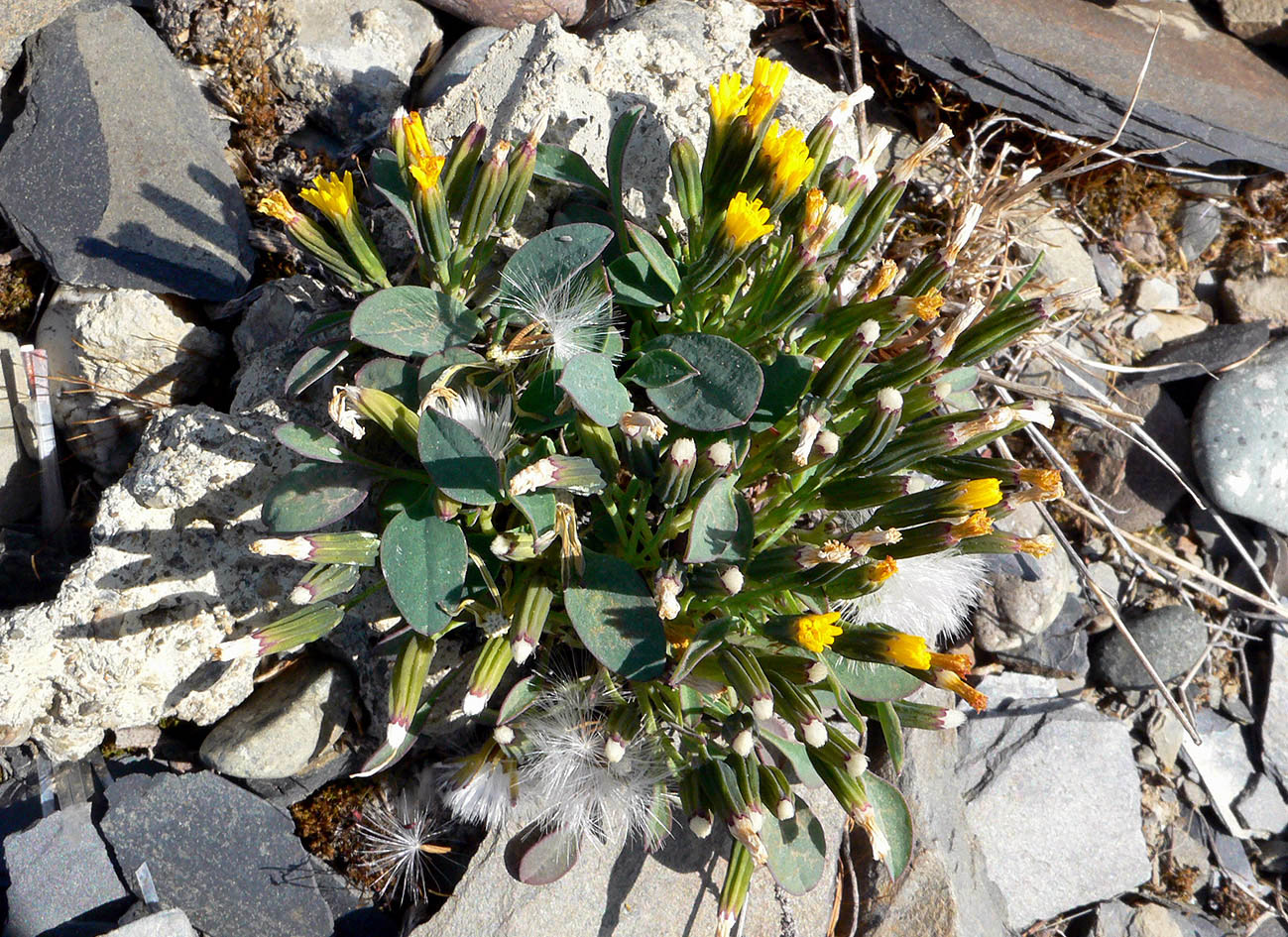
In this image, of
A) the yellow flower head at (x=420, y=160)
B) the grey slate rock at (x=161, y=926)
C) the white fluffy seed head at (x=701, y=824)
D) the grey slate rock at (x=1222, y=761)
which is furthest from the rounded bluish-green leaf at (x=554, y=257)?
the grey slate rock at (x=1222, y=761)

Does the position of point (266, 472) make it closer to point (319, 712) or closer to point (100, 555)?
point (100, 555)

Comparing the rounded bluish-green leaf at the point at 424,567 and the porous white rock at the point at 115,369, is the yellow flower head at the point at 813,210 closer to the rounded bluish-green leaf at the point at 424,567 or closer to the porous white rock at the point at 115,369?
the rounded bluish-green leaf at the point at 424,567

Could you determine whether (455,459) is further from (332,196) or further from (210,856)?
(210,856)

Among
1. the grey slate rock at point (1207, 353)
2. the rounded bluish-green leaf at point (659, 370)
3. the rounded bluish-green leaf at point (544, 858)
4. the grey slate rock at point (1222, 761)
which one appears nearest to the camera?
the rounded bluish-green leaf at point (659, 370)

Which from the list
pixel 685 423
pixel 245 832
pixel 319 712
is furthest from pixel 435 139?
pixel 245 832

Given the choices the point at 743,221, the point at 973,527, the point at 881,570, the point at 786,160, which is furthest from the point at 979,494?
the point at 786,160

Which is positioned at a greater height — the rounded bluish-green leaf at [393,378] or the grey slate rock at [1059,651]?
the rounded bluish-green leaf at [393,378]

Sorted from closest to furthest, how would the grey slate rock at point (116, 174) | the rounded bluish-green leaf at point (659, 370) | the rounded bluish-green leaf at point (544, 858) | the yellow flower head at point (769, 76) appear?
1. the rounded bluish-green leaf at point (659, 370)
2. the yellow flower head at point (769, 76)
3. the rounded bluish-green leaf at point (544, 858)
4. the grey slate rock at point (116, 174)
